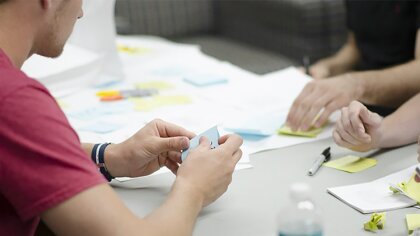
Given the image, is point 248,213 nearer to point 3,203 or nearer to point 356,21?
point 3,203

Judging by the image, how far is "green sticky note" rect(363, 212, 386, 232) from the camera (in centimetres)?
101

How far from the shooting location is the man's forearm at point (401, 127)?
1.36 meters

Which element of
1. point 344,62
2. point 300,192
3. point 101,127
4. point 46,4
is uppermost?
point 46,4

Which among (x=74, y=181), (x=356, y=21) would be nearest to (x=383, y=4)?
(x=356, y=21)

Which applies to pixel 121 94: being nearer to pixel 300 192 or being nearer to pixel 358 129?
pixel 358 129

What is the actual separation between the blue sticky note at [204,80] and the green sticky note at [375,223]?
0.96 m

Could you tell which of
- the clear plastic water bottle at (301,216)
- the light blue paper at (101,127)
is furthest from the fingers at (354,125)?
the light blue paper at (101,127)

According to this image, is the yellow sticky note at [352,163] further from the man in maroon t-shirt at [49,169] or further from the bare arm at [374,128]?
the man in maroon t-shirt at [49,169]

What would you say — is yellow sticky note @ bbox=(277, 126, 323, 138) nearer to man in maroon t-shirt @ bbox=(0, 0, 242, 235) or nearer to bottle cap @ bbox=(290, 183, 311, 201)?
man in maroon t-shirt @ bbox=(0, 0, 242, 235)

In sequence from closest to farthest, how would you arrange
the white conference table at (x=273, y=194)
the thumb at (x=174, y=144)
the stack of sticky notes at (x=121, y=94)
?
1. the white conference table at (x=273, y=194)
2. the thumb at (x=174, y=144)
3. the stack of sticky notes at (x=121, y=94)

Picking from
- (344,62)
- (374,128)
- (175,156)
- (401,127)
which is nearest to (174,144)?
(175,156)

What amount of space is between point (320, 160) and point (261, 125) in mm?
255

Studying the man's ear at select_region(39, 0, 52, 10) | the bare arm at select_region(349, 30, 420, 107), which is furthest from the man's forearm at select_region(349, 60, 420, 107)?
the man's ear at select_region(39, 0, 52, 10)

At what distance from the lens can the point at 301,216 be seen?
33.8 inches
